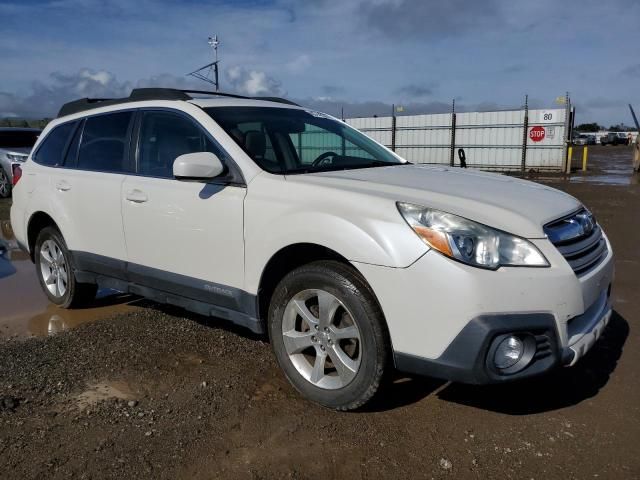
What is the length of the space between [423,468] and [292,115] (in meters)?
2.70

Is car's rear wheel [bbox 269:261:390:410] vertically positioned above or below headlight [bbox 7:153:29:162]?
below

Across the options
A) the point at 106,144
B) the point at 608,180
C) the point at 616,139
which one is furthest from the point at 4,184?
the point at 616,139

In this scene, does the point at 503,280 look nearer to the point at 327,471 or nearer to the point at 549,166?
the point at 327,471

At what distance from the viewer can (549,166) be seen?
869 inches

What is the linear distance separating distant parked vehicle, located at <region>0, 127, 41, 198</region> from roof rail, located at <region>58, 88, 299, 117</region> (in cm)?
856

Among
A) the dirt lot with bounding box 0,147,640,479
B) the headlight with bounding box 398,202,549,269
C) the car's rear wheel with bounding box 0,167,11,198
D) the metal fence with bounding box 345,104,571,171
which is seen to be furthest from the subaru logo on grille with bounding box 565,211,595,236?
the metal fence with bounding box 345,104,571,171

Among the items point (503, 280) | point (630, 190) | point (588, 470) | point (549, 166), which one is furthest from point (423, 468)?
point (549, 166)

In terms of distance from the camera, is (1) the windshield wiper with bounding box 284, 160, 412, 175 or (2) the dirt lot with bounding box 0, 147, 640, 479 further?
(1) the windshield wiper with bounding box 284, 160, 412, 175

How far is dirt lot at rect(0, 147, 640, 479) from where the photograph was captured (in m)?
2.72

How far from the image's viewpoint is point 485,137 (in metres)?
23.9

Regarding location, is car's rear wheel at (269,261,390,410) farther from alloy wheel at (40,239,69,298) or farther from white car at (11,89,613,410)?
alloy wheel at (40,239,69,298)

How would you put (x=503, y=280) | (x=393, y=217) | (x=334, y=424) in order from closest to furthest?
(x=503, y=280) < (x=393, y=217) < (x=334, y=424)

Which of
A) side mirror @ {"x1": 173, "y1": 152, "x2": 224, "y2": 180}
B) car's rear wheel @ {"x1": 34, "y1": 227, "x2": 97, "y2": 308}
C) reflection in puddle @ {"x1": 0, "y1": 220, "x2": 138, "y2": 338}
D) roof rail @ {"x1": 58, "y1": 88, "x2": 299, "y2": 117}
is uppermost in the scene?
roof rail @ {"x1": 58, "y1": 88, "x2": 299, "y2": 117}

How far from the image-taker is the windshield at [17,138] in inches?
533
